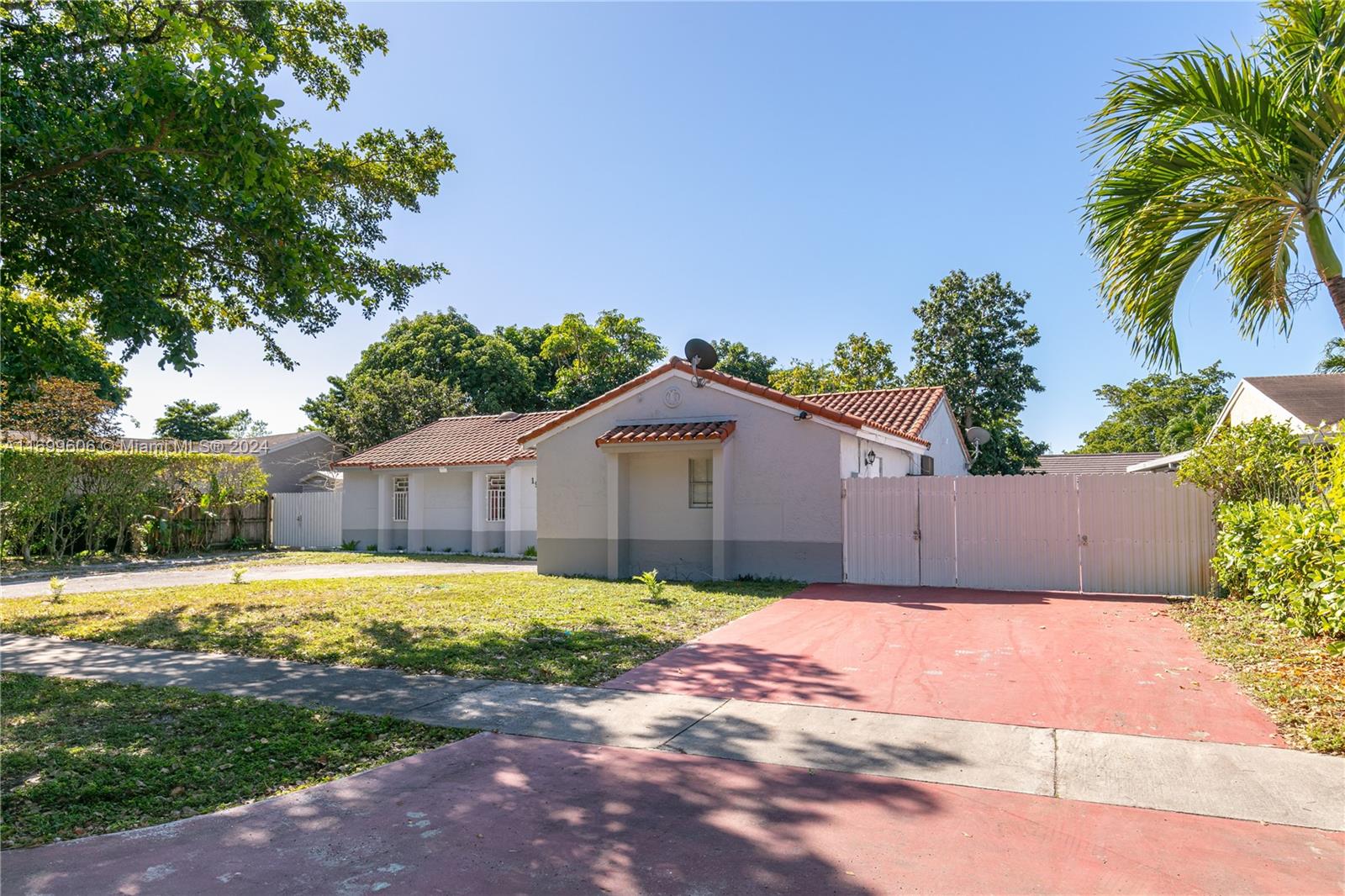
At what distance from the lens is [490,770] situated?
492cm

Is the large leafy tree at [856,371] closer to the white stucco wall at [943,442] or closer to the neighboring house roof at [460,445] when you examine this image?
the white stucco wall at [943,442]

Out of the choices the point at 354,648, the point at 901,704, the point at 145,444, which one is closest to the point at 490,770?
the point at 901,704

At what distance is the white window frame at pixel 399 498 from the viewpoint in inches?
1023

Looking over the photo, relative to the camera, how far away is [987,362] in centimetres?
3047

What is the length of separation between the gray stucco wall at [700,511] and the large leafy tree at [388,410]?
2057 cm

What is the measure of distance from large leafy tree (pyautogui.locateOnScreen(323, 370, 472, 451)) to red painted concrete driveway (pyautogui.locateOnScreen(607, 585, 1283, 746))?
92.1ft

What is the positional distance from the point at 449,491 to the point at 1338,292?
23137 millimetres

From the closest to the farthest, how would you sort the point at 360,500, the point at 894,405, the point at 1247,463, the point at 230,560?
the point at 1247,463
the point at 894,405
the point at 230,560
the point at 360,500

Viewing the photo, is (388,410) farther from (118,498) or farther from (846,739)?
(846,739)

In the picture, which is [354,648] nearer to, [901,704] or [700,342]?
[901,704]

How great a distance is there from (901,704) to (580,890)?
385cm

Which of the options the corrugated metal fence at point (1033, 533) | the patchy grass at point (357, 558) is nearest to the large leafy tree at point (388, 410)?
the patchy grass at point (357, 558)

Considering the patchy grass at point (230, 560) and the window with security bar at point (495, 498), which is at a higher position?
the window with security bar at point (495, 498)

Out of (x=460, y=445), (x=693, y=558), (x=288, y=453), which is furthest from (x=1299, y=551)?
(x=288, y=453)
